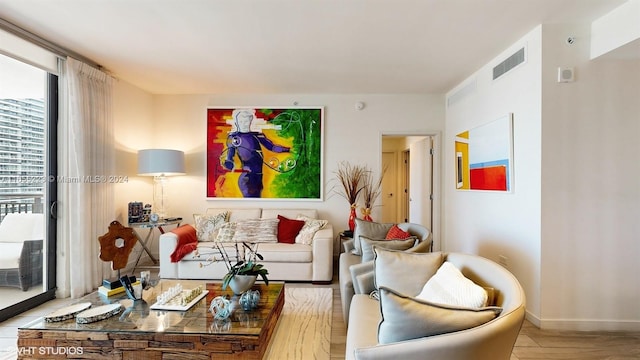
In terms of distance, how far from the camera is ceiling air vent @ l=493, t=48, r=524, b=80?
281 centimetres

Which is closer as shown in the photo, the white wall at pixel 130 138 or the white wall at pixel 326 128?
the white wall at pixel 130 138

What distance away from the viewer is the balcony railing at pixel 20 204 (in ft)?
8.82

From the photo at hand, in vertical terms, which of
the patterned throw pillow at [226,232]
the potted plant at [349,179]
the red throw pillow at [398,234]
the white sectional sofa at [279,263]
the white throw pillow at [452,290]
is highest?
the potted plant at [349,179]

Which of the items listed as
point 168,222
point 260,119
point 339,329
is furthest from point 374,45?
point 168,222

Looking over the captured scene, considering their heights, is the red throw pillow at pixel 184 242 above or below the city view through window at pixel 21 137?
below

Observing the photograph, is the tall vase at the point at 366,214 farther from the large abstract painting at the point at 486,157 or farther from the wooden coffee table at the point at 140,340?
the wooden coffee table at the point at 140,340

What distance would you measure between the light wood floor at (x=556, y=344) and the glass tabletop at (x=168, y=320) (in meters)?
0.60

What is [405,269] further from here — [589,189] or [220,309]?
[589,189]

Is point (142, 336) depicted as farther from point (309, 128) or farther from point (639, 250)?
point (639, 250)

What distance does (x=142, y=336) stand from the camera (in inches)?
71.2

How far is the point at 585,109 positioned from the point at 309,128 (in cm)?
313

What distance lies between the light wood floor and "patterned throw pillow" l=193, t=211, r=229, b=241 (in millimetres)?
1781

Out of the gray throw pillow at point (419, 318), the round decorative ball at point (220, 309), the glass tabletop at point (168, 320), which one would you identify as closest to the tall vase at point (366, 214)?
the glass tabletop at point (168, 320)

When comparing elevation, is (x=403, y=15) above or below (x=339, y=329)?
above
